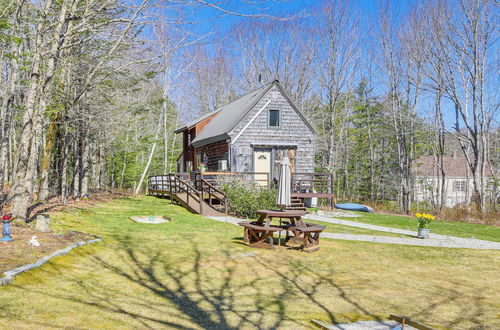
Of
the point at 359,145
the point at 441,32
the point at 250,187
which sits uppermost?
the point at 441,32

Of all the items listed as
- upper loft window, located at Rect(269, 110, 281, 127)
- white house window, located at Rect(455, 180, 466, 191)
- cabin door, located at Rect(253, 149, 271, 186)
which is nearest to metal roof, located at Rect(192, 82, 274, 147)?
upper loft window, located at Rect(269, 110, 281, 127)

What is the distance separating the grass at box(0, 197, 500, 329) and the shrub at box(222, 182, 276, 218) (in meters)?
6.11

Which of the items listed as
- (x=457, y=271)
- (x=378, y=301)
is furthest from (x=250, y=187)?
(x=378, y=301)

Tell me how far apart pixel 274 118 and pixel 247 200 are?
333 inches

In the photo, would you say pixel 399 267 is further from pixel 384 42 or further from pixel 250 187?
pixel 384 42

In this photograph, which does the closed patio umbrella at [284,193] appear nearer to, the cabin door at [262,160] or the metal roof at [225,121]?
the metal roof at [225,121]

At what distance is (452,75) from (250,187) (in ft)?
44.8

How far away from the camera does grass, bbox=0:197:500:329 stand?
17.0ft

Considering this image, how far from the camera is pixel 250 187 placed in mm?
18906

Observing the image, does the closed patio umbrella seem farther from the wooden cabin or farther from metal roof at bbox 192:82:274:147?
metal roof at bbox 192:82:274:147

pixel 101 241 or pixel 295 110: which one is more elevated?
pixel 295 110

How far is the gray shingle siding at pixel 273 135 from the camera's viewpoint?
23.3 metres

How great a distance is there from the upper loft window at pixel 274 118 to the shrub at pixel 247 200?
7.00 m

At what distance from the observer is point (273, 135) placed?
24.0 m
